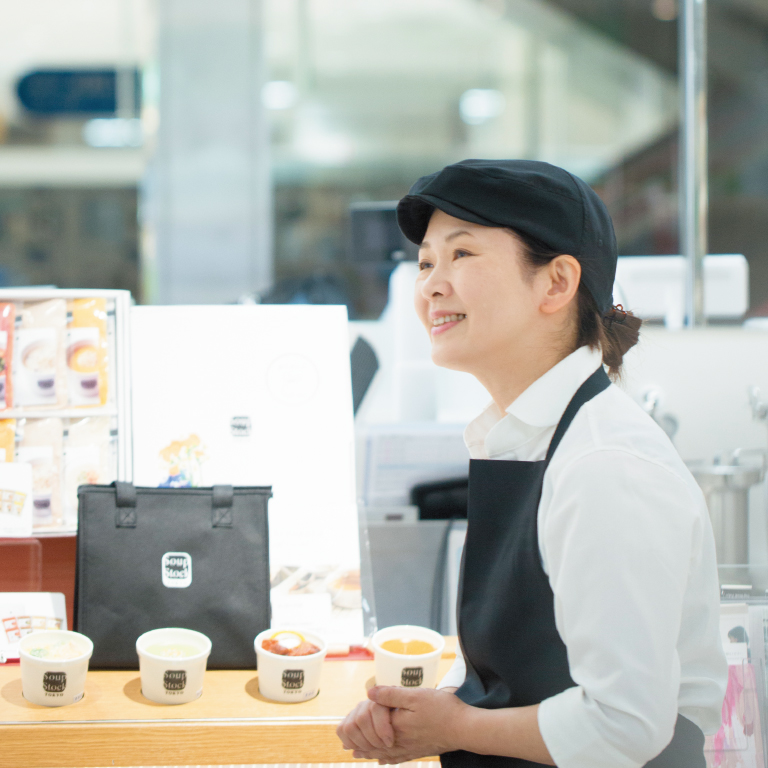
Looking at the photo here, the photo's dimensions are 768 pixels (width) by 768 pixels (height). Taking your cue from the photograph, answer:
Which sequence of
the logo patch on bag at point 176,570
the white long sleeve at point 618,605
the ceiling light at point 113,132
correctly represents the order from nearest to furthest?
the white long sleeve at point 618,605 → the logo patch on bag at point 176,570 → the ceiling light at point 113,132

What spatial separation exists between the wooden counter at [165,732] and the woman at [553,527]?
16cm

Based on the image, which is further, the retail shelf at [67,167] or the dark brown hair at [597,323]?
the retail shelf at [67,167]

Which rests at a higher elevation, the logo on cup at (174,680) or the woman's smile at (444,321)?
the woman's smile at (444,321)

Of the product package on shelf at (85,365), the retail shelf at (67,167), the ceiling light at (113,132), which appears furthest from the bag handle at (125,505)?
the retail shelf at (67,167)

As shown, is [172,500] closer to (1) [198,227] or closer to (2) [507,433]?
(2) [507,433]

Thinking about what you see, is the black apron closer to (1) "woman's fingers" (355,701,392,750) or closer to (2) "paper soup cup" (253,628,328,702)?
(1) "woman's fingers" (355,701,392,750)

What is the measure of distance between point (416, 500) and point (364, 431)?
0.65 feet

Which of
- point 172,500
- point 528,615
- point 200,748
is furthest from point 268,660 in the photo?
point 528,615

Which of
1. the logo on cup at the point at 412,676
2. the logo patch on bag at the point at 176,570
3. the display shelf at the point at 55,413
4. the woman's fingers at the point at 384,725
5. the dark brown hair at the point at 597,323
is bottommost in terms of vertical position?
the logo on cup at the point at 412,676

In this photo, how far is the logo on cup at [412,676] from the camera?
46.0 inches

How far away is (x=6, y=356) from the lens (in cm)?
137

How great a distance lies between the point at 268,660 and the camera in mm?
1155

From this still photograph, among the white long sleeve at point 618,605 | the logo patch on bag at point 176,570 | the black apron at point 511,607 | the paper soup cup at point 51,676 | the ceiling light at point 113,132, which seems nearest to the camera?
the white long sleeve at point 618,605

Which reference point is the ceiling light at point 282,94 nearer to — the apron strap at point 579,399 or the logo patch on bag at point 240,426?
the logo patch on bag at point 240,426
